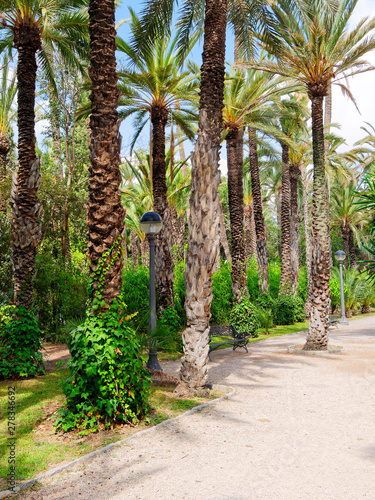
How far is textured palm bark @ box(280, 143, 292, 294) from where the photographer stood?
68.2 ft

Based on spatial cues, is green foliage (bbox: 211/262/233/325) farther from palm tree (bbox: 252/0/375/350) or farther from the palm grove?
palm tree (bbox: 252/0/375/350)

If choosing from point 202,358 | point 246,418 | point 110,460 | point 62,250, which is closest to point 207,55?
point 202,358

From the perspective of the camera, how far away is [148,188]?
80.1 ft

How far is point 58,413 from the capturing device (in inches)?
226

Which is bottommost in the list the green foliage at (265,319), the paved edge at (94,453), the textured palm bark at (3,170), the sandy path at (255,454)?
the sandy path at (255,454)

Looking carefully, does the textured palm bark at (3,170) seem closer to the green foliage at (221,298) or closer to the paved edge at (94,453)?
the green foliage at (221,298)

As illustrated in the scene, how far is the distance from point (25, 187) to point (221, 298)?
32.9ft

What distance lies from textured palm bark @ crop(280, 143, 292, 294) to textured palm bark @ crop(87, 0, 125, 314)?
15731 mm

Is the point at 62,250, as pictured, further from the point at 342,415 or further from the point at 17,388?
the point at 342,415

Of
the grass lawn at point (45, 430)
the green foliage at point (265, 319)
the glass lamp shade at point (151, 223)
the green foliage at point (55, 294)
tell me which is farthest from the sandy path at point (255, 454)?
the green foliage at point (265, 319)

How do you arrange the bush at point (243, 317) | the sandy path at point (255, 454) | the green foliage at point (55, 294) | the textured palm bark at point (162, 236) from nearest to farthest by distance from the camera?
1. the sandy path at point (255, 454)
2. the textured palm bark at point (162, 236)
3. the green foliage at point (55, 294)
4. the bush at point (243, 317)

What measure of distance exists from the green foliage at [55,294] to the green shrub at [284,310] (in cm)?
943

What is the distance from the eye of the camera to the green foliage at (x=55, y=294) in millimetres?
13891

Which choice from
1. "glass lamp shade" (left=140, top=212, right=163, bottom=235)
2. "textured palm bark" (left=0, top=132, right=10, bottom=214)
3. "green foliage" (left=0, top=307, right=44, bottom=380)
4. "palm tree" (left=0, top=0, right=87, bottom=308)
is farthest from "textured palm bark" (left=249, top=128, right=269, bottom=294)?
"green foliage" (left=0, top=307, right=44, bottom=380)
